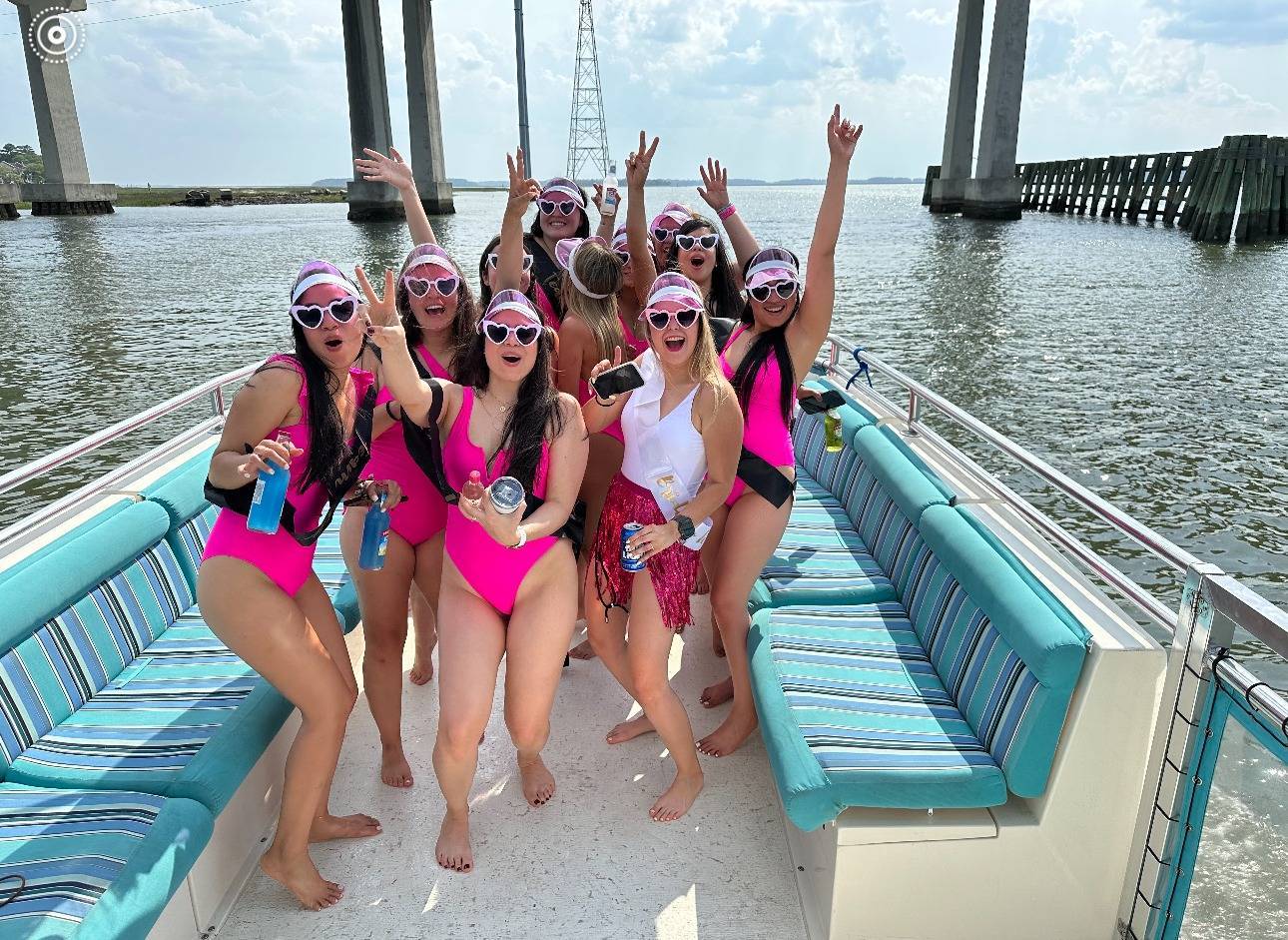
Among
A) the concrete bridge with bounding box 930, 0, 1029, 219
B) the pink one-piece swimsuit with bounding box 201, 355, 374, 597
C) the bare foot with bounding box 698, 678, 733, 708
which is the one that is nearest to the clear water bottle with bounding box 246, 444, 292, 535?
the pink one-piece swimsuit with bounding box 201, 355, 374, 597

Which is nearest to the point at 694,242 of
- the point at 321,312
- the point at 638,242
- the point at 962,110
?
the point at 638,242

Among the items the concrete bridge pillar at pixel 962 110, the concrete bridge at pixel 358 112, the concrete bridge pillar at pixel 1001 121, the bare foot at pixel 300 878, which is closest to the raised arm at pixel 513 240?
the bare foot at pixel 300 878

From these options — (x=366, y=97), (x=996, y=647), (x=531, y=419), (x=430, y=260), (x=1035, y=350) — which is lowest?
(x=1035, y=350)

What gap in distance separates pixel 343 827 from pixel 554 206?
9.69ft

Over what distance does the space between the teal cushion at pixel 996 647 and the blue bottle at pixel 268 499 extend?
2.12 m

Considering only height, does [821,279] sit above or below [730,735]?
above

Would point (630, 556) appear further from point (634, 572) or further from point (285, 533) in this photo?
point (285, 533)

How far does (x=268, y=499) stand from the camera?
2.50 metres

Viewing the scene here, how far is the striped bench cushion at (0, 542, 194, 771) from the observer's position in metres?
2.64

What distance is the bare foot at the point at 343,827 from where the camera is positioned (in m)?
2.93

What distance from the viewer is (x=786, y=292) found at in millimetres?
3322

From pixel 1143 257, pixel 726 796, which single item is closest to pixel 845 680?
pixel 726 796

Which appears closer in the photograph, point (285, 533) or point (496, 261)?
point (285, 533)

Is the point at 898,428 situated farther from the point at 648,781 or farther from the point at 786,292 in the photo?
the point at 648,781
